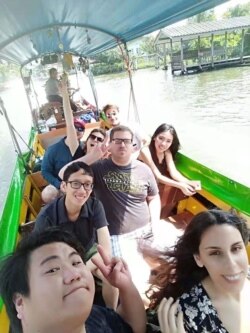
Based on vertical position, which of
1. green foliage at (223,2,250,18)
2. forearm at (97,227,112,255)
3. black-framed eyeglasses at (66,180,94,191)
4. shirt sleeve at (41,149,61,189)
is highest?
green foliage at (223,2,250,18)

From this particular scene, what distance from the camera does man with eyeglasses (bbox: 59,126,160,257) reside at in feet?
7.46

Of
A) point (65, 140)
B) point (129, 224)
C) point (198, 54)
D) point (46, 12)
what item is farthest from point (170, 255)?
point (198, 54)

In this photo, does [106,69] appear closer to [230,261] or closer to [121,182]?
[121,182]

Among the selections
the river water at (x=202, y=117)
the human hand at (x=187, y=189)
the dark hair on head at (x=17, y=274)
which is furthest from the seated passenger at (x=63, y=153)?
the river water at (x=202, y=117)

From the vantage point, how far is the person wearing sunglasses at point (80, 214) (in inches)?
71.5

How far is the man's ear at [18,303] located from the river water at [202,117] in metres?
4.51

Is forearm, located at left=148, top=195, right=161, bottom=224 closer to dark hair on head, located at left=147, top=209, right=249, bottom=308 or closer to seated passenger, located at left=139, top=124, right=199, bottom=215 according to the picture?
seated passenger, located at left=139, top=124, right=199, bottom=215

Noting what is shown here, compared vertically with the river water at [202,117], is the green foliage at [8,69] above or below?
above

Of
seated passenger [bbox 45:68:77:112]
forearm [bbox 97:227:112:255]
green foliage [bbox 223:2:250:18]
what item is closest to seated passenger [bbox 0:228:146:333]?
forearm [bbox 97:227:112:255]

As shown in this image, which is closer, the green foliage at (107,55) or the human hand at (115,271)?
the human hand at (115,271)

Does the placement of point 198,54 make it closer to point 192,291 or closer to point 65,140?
point 65,140

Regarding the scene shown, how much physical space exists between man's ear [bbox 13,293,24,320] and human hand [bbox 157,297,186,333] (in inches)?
19.6

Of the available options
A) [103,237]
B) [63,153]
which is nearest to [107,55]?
[63,153]

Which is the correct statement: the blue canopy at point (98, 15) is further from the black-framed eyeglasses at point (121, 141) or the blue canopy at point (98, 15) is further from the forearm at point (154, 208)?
the forearm at point (154, 208)
